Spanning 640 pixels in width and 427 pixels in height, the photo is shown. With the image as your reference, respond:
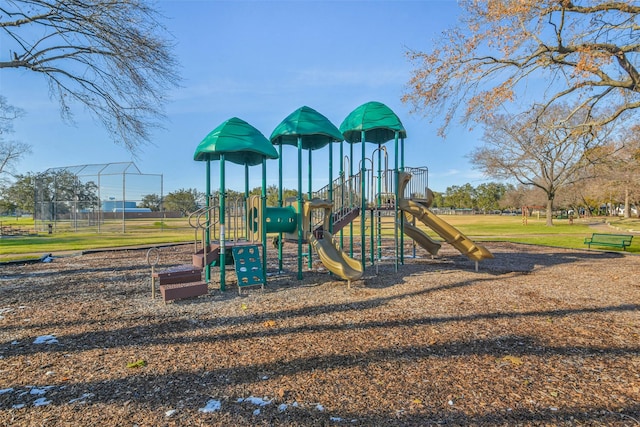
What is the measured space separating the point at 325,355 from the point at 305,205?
4556mm

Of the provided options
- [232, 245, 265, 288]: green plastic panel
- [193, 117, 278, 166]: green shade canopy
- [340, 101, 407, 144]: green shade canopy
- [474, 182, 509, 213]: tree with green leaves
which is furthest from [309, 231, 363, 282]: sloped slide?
[474, 182, 509, 213]: tree with green leaves

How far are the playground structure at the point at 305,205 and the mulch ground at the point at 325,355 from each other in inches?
31.0

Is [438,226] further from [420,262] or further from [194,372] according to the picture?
[194,372]

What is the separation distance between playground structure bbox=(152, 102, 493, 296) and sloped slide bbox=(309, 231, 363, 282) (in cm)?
2

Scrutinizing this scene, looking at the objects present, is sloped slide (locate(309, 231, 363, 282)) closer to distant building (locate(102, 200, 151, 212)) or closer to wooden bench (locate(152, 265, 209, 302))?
wooden bench (locate(152, 265, 209, 302))

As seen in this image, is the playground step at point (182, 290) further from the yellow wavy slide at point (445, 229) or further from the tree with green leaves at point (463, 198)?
the tree with green leaves at point (463, 198)

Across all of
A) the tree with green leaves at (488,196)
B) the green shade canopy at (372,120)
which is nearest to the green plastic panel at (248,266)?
the green shade canopy at (372,120)

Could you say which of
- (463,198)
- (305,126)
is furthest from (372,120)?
(463,198)

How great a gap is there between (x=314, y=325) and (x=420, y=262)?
6872 millimetres

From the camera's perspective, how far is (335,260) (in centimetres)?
756

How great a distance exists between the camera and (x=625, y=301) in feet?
20.5

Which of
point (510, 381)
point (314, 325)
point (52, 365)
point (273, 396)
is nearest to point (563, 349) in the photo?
point (510, 381)

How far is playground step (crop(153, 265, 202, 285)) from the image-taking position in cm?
638

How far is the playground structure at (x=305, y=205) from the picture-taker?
281 inches
